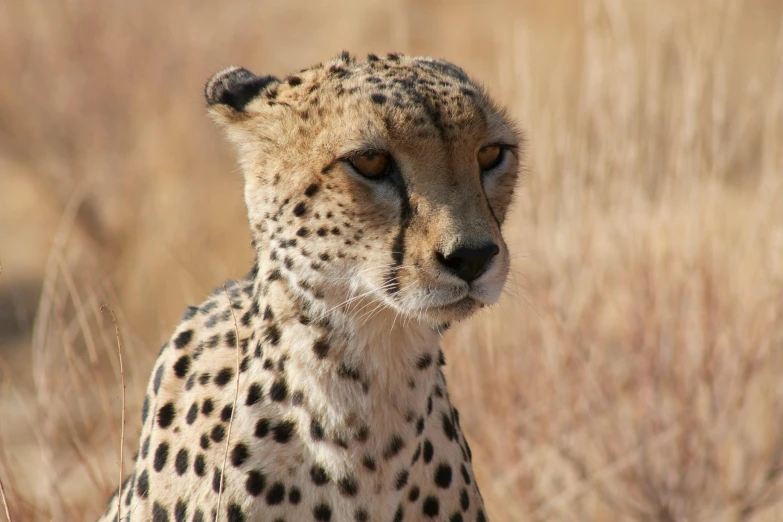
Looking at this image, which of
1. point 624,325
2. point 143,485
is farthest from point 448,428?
point 624,325

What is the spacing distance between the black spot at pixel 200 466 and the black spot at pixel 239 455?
49 millimetres

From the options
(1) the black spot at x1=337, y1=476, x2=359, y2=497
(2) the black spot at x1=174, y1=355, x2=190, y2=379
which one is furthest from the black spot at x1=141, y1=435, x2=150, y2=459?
(1) the black spot at x1=337, y1=476, x2=359, y2=497

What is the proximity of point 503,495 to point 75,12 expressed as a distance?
149 inches

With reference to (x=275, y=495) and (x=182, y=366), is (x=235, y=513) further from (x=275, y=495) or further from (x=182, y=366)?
(x=182, y=366)

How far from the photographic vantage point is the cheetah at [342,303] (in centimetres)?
156

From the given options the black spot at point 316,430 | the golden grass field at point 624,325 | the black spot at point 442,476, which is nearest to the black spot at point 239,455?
the black spot at point 316,430

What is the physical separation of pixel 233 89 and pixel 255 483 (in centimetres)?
64

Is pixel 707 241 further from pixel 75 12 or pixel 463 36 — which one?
pixel 463 36

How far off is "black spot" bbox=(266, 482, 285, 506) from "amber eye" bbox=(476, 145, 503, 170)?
1.89 ft

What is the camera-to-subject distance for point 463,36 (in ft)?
23.9

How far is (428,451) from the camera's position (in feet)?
5.73

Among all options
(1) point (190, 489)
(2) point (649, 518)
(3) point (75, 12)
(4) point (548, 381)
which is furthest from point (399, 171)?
(3) point (75, 12)

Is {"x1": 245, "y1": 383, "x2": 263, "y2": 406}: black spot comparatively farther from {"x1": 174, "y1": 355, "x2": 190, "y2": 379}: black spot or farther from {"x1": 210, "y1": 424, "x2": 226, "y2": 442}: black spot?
{"x1": 174, "y1": 355, "x2": 190, "y2": 379}: black spot

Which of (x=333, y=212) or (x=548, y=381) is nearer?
(x=333, y=212)
